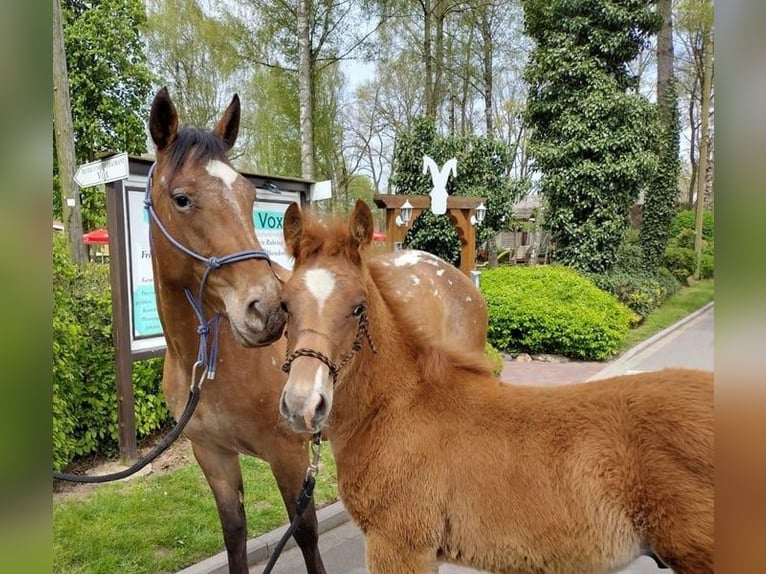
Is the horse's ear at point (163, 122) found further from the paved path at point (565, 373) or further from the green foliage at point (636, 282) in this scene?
the green foliage at point (636, 282)

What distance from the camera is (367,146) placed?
77.1 feet

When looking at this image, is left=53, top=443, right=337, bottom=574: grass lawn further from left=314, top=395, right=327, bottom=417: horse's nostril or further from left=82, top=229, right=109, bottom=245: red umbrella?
left=82, top=229, right=109, bottom=245: red umbrella

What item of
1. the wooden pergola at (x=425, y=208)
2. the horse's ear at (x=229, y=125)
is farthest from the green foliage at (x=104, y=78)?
the horse's ear at (x=229, y=125)

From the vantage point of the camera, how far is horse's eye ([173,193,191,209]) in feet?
7.12

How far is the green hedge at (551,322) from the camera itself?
973 centimetres

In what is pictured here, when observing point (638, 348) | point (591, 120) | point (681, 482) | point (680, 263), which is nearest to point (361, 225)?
point (681, 482)

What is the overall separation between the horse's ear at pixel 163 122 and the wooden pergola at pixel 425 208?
6.33 m

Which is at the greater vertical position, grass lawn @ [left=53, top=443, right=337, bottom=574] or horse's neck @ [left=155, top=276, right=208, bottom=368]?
horse's neck @ [left=155, top=276, right=208, bottom=368]

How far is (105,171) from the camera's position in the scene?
366 cm

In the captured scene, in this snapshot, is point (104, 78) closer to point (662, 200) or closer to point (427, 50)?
point (427, 50)

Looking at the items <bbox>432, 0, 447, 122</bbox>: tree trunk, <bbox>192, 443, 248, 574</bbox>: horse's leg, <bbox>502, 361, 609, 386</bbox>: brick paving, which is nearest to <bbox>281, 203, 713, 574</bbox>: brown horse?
<bbox>192, 443, 248, 574</bbox>: horse's leg

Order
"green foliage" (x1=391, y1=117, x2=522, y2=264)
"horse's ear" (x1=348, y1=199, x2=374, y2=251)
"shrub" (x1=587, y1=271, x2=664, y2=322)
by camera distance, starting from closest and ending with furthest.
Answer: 1. "horse's ear" (x1=348, y1=199, x2=374, y2=251)
2. "shrub" (x1=587, y1=271, x2=664, y2=322)
3. "green foliage" (x1=391, y1=117, x2=522, y2=264)

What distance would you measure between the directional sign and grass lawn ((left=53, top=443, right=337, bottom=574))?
2478 millimetres

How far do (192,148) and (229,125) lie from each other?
35 centimetres
